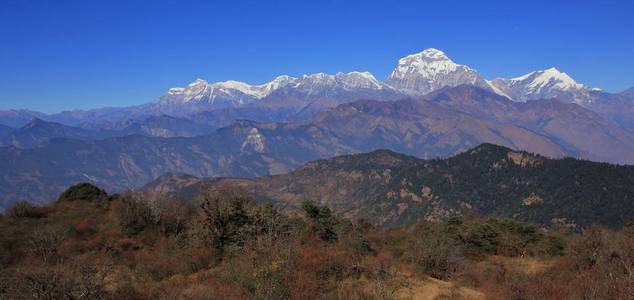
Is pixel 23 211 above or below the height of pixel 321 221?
below

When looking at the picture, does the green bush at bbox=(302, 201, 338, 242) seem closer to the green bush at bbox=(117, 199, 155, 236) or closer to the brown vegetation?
the brown vegetation

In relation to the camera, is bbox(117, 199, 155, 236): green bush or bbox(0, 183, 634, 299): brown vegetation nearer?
bbox(0, 183, 634, 299): brown vegetation

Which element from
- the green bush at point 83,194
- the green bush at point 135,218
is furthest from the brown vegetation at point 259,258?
the green bush at point 83,194

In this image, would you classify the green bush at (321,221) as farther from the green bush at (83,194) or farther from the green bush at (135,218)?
the green bush at (83,194)

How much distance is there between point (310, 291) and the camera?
25.5 meters

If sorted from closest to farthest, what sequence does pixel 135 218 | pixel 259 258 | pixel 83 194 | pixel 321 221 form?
pixel 259 258, pixel 135 218, pixel 321 221, pixel 83 194

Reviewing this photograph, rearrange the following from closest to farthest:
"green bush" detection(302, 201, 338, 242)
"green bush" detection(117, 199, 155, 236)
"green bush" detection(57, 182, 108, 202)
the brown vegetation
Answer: the brown vegetation, "green bush" detection(117, 199, 155, 236), "green bush" detection(302, 201, 338, 242), "green bush" detection(57, 182, 108, 202)

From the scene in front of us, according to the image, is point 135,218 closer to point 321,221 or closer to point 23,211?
point 23,211

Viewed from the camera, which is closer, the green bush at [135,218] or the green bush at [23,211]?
the green bush at [135,218]

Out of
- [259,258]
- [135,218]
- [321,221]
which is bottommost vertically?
[321,221]

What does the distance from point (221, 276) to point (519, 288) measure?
1962 cm

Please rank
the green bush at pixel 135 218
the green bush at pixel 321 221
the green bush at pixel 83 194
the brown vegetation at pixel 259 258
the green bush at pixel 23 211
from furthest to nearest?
1. the green bush at pixel 83 194
2. the green bush at pixel 23 211
3. the green bush at pixel 321 221
4. the green bush at pixel 135 218
5. the brown vegetation at pixel 259 258

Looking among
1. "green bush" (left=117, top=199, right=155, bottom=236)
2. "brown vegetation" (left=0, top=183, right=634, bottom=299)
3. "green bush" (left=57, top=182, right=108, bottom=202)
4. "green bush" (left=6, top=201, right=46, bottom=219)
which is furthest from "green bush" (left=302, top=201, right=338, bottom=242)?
"green bush" (left=6, top=201, right=46, bottom=219)

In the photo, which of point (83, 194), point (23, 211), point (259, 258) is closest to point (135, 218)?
point (23, 211)
